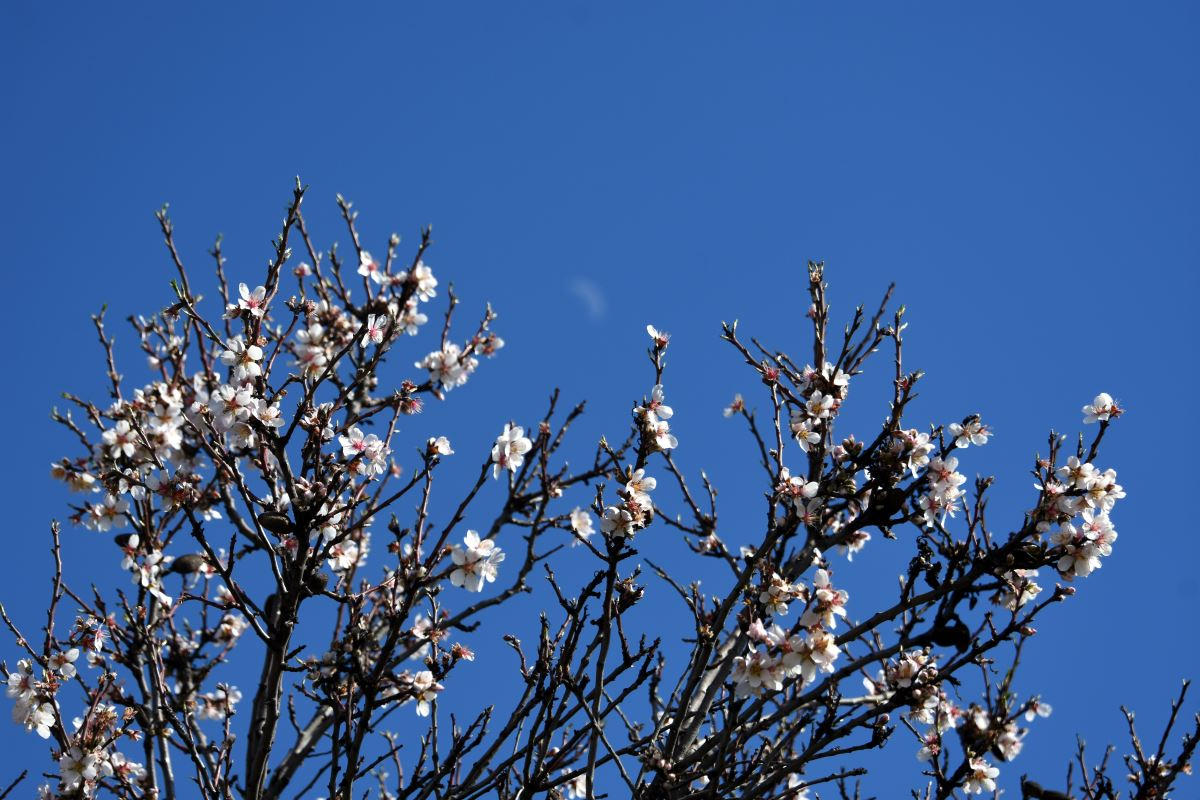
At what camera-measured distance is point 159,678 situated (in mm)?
4676

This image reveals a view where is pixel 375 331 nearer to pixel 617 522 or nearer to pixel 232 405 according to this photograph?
pixel 232 405

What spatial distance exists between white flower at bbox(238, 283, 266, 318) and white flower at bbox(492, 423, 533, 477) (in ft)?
4.23

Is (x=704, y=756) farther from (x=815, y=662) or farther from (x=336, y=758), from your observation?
(x=336, y=758)

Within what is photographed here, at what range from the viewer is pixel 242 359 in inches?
179

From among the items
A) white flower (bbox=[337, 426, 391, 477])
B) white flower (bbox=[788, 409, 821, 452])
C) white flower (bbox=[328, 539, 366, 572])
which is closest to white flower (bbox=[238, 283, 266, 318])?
white flower (bbox=[337, 426, 391, 477])

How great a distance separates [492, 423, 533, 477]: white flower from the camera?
4.69m

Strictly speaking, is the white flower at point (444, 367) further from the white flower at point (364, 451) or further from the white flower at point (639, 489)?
the white flower at point (639, 489)

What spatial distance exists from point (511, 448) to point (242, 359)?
1.38 meters

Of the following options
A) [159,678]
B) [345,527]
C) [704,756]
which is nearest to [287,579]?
[345,527]

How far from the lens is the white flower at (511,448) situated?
15.4 ft

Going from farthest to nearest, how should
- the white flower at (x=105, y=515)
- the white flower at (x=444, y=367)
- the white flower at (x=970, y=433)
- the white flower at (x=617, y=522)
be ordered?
1. the white flower at (x=444, y=367)
2. the white flower at (x=105, y=515)
3. the white flower at (x=970, y=433)
4. the white flower at (x=617, y=522)

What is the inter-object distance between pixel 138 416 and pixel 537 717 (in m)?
3.57

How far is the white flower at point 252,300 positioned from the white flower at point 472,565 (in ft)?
4.79

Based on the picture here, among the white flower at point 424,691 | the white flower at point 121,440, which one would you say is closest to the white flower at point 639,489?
the white flower at point 424,691
